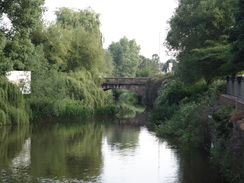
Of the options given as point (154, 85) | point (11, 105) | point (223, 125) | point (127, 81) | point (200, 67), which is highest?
point (200, 67)

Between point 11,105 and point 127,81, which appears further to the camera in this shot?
point 127,81

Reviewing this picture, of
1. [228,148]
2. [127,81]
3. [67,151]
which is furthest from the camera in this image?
[127,81]

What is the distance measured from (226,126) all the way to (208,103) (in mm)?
11194

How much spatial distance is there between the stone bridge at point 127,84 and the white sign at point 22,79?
25878 millimetres

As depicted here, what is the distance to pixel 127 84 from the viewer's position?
68.0m

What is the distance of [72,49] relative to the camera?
4781cm

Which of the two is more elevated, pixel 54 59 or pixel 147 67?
pixel 147 67

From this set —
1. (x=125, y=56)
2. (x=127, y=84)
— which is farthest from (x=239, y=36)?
(x=125, y=56)

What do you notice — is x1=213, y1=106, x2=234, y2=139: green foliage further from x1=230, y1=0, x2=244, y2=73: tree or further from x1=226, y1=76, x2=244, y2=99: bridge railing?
x1=226, y1=76, x2=244, y2=99: bridge railing

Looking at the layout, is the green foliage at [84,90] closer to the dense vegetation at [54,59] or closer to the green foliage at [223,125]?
the dense vegetation at [54,59]

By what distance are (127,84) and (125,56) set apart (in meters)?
32.4

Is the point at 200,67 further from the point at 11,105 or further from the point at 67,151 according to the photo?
the point at 11,105

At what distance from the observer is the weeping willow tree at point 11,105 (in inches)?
1304

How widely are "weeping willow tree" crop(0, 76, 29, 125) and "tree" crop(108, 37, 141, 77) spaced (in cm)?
6157
